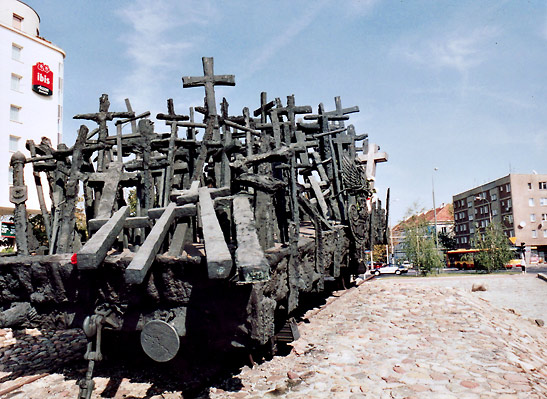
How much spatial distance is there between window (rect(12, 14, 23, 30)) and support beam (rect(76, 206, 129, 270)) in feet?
102

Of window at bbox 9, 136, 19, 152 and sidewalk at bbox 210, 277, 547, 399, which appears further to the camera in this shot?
window at bbox 9, 136, 19, 152

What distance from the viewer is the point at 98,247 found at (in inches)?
153

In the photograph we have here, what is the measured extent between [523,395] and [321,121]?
29.4 ft

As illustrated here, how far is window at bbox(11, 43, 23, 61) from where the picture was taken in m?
26.5

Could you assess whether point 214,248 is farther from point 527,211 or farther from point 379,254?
point 527,211

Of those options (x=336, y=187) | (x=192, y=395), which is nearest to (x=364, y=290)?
(x=336, y=187)

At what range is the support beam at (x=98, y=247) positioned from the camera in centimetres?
376

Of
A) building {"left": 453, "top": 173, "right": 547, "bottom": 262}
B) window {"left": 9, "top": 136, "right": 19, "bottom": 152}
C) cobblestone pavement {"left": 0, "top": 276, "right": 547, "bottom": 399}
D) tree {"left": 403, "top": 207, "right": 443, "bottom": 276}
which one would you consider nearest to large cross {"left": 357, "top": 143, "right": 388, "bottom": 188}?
cobblestone pavement {"left": 0, "top": 276, "right": 547, "bottom": 399}

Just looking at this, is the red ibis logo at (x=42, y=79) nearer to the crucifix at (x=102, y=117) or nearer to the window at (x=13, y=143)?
the window at (x=13, y=143)

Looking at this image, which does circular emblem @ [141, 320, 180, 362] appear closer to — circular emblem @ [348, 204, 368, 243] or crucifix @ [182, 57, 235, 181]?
crucifix @ [182, 57, 235, 181]

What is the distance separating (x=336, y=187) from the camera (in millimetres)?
11055

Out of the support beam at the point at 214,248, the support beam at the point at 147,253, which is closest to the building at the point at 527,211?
the support beam at the point at 214,248

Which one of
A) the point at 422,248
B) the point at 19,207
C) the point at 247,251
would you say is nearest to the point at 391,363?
the point at 247,251

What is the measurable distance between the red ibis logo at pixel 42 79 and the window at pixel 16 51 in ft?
3.59
